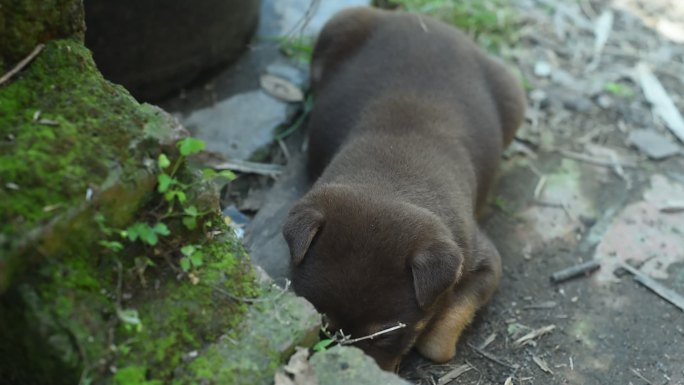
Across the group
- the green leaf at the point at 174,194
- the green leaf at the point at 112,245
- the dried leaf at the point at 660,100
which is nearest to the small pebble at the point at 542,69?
the dried leaf at the point at 660,100

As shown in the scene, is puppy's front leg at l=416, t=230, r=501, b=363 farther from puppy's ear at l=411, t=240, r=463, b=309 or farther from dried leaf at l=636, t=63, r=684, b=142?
dried leaf at l=636, t=63, r=684, b=142

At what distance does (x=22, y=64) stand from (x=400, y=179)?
8.14 feet

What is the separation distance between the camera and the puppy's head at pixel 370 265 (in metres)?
4.73

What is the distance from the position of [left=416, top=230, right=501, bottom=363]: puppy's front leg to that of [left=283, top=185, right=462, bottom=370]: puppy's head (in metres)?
0.47

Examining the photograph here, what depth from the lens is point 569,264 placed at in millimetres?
6613

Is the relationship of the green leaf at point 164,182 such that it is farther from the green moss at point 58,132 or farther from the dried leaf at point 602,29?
the dried leaf at point 602,29

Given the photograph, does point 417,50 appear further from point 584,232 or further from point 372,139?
point 584,232

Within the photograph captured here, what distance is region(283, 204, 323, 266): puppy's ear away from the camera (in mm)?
4809

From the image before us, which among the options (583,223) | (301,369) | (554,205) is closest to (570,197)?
(554,205)

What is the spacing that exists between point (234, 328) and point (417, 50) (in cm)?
367

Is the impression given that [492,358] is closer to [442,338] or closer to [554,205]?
[442,338]

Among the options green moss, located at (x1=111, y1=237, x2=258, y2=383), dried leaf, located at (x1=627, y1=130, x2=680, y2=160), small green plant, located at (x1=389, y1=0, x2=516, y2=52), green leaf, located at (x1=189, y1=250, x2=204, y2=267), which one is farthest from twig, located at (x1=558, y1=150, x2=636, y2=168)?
green leaf, located at (x1=189, y1=250, x2=204, y2=267)

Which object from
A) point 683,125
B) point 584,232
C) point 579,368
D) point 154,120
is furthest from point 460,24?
point 154,120

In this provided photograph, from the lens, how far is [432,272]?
186 inches
